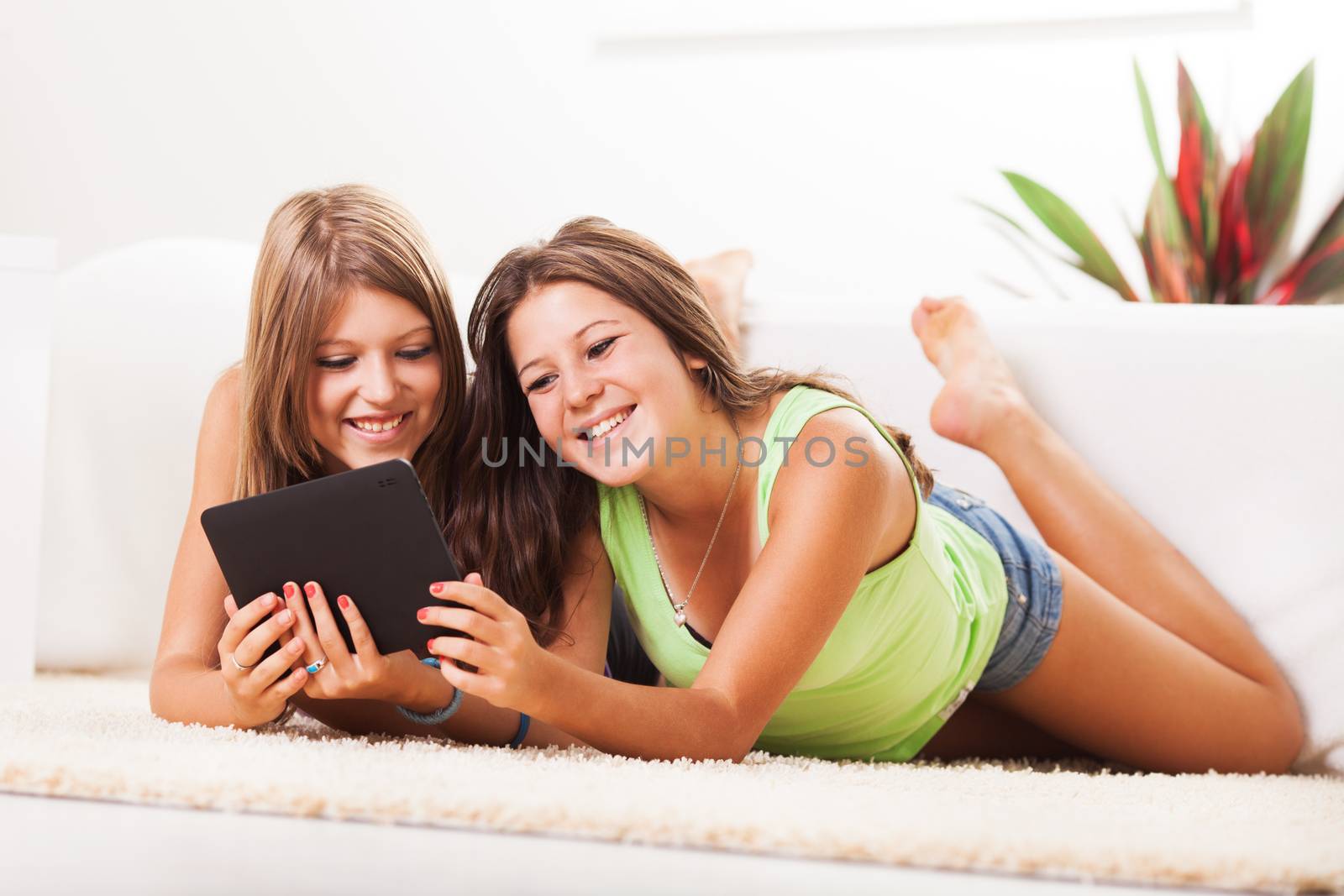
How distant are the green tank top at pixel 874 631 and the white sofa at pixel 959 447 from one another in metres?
0.31

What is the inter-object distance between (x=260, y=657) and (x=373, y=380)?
0.38 m

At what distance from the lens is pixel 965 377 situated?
1591 millimetres

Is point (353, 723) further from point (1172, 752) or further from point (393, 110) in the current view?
point (393, 110)

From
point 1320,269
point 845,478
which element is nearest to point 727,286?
point 845,478

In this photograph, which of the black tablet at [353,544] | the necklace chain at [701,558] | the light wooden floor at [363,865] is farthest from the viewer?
the necklace chain at [701,558]

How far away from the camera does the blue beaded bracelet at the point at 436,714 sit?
1.16m

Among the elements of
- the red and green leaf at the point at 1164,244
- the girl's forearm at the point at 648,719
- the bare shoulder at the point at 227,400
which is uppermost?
the red and green leaf at the point at 1164,244

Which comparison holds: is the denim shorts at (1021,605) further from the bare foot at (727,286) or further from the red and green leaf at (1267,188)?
the red and green leaf at (1267,188)

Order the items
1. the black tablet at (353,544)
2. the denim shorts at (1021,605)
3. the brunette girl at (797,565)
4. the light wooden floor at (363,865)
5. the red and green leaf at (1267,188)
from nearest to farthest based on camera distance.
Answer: the light wooden floor at (363,865)
the black tablet at (353,544)
the brunette girl at (797,565)
the denim shorts at (1021,605)
the red and green leaf at (1267,188)

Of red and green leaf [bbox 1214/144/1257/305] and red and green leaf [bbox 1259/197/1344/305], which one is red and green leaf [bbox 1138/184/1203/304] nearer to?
red and green leaf [bbox 1214/144/1257/305]

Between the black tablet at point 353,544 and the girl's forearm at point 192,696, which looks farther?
the girl's forearm at point 192,696

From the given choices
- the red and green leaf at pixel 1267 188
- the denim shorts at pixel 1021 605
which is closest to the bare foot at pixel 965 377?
the denim shorts at pixel 1021 605

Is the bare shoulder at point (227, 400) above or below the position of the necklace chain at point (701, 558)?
above

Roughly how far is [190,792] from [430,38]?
230cm
